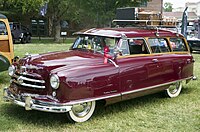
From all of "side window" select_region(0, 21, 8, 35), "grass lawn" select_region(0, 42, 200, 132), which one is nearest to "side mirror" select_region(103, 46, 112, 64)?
"grass lawn" select_region(0, 42, 200, 132)

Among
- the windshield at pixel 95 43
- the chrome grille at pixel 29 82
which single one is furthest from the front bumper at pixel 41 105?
the windshield at pixel 95 43

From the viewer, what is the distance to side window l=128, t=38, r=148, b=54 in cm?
607

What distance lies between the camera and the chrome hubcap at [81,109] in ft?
16.9

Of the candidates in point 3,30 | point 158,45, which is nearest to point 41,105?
point 158,45

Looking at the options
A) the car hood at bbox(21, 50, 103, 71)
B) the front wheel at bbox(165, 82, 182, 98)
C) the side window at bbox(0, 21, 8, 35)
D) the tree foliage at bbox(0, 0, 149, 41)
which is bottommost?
the front wheel at bbox(165, 82, 182, 98)

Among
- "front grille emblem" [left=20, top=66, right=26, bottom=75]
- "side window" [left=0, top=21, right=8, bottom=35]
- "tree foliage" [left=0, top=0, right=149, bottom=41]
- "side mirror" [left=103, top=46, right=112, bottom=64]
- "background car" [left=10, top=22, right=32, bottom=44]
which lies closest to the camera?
"front grille emblem" [left=20, top=66, right=26, bottom=75]

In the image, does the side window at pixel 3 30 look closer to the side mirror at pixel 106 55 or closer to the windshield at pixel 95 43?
the windshield at pixel 95 43

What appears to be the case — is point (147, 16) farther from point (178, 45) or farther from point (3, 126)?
point (3, 126)

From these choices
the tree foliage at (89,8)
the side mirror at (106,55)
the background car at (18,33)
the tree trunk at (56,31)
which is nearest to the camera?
the side mirror at (106,55)

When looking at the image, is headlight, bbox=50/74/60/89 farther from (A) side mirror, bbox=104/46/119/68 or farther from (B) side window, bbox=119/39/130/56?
(B) side window, bbox=119/39/130/56

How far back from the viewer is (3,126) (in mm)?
4875

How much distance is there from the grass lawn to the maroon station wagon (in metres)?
0.28

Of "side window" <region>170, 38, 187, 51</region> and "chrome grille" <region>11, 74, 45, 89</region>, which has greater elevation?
"side window" <region>170, 38, 187, 51</region>

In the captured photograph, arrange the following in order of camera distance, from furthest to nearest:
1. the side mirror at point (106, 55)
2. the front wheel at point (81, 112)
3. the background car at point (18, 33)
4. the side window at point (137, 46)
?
the background car at point (18, 33), the side window at point (137, 46), the side mirror at point (106, 55), the front wheel at point (81, 112)
